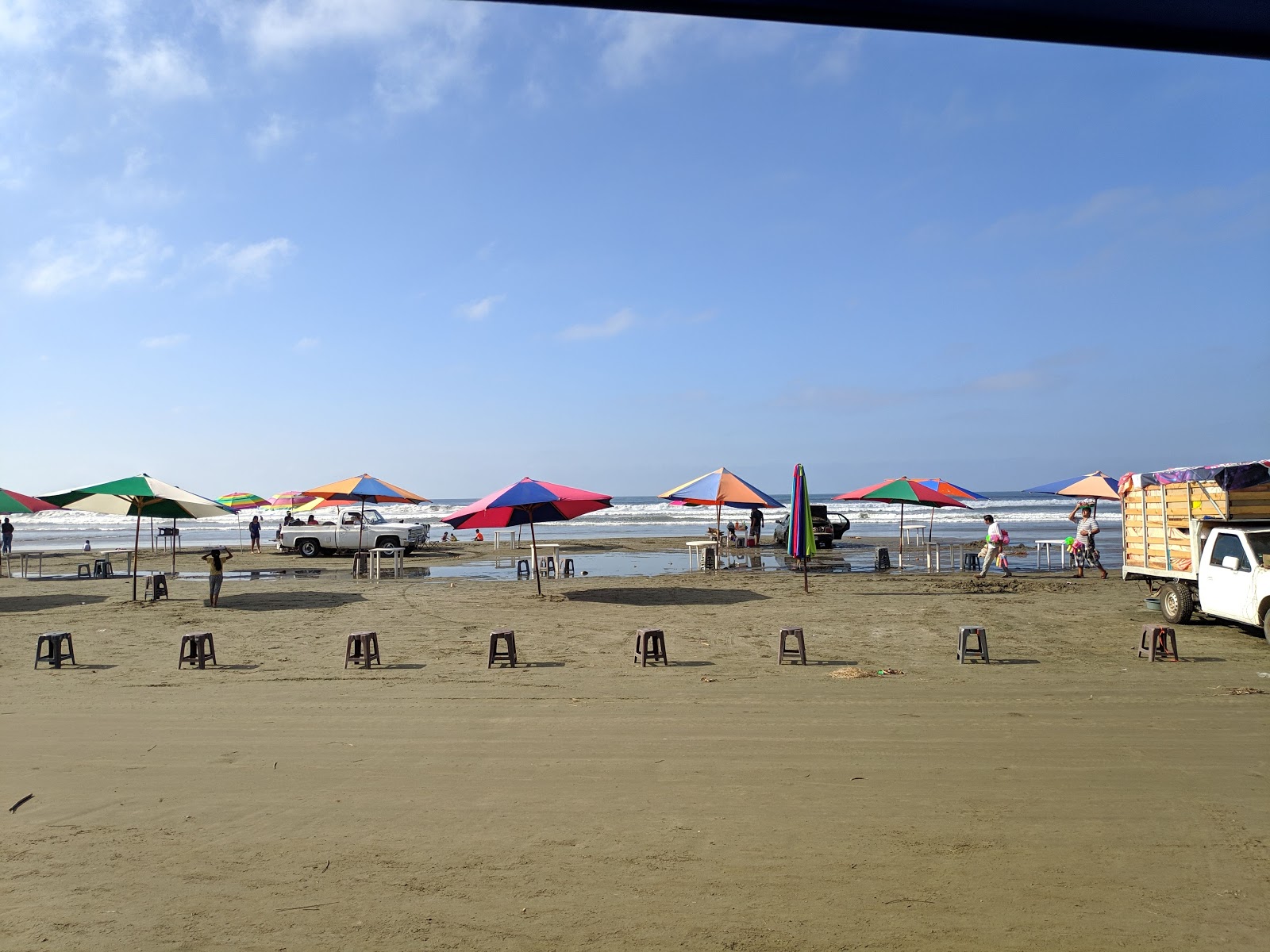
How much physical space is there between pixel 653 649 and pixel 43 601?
1309cm

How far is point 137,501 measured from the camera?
16.8 metres

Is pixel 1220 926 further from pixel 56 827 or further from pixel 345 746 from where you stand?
pixel 56 827

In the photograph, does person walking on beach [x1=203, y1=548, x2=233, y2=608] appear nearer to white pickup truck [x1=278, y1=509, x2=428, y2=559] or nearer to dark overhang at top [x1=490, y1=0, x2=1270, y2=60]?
white pickup truck [x1=278, y1=509, x2=428, y2=559]

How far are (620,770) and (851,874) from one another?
1996mm

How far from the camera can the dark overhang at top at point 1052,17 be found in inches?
74.2

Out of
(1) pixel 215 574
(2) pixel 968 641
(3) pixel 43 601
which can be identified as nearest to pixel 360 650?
(1) pixel 215 574

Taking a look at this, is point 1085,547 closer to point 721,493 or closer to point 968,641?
point 721,493

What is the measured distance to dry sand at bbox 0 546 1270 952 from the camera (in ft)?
12.6

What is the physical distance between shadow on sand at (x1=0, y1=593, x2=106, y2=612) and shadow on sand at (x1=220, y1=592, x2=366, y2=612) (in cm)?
241

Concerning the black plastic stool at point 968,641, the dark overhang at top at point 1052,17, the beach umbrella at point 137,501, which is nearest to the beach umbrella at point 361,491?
the beach umbrella at point 137,501

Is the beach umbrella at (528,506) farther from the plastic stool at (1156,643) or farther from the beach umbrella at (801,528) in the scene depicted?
the plastic stool at (1156,643)

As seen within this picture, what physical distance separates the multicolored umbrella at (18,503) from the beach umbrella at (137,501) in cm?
46

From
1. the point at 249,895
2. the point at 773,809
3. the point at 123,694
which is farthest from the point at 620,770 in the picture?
the point at 123,694

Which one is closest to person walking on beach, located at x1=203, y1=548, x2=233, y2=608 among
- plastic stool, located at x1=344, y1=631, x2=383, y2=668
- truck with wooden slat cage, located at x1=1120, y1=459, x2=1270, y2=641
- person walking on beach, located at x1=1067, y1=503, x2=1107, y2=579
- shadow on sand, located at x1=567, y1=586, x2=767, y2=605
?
plastic stool, located at x1=344, y1=631, x2=383, y2=668
